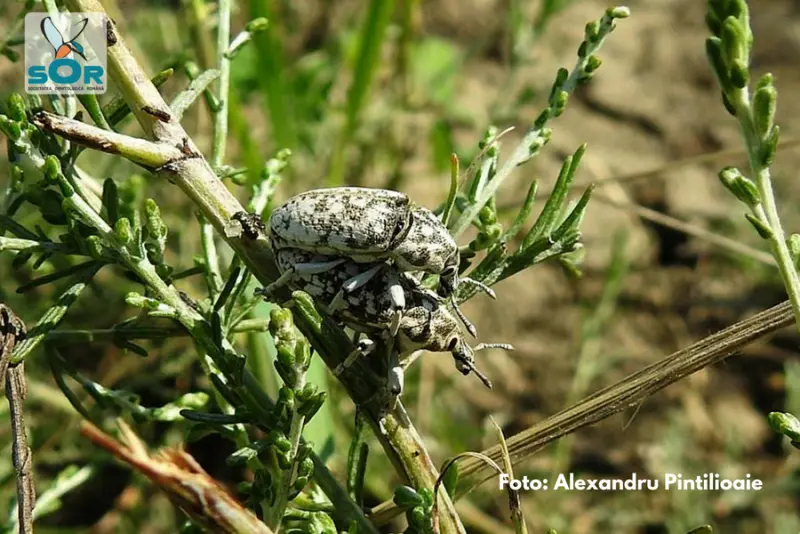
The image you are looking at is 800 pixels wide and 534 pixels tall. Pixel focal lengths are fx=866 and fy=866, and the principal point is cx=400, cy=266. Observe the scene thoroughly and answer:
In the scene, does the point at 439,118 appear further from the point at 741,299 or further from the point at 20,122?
the point at 20,122

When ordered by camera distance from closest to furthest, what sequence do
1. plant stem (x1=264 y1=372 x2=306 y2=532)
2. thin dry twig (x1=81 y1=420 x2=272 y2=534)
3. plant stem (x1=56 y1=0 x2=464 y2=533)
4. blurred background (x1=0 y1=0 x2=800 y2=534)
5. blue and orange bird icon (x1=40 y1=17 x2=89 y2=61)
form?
1. thin dry twig (x1=81 y1=420 x2=272 y2=534)
2. plant stem (x1=264 y1=372 x2=306 y2=532)
3. plant stem (x1=56 y1=0 x2=464 y2=533)
4. blue and orange bird icon (x1=40 y1=17 x2=89 y2=61)
5. blurred background (x1=0 y1=0 x2=800 y2=534)

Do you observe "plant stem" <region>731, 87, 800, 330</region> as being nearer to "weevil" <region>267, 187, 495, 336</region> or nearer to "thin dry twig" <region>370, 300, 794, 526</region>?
"thin dry twig" <region>370, 300, 794, 526</region>

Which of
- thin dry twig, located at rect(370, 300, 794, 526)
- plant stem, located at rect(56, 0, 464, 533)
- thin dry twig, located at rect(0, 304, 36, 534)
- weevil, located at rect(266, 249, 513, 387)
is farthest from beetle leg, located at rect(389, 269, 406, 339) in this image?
thin dry twig, located at rect(0, 304, 36, 534)

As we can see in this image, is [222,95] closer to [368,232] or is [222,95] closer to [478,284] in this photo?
[368,232]

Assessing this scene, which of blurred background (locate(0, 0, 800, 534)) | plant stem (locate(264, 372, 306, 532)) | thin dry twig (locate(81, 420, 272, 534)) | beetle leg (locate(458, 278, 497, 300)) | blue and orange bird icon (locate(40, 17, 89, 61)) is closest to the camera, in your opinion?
thin dry twig (locate(81, 420, 272, 534))

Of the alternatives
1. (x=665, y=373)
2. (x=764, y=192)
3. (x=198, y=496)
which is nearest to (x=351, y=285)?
(x=198, y=496)

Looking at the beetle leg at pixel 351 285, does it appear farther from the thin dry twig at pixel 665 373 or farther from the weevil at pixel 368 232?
the thin dry twig at pixel 665 373

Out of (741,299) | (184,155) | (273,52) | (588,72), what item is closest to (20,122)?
(184,155)
